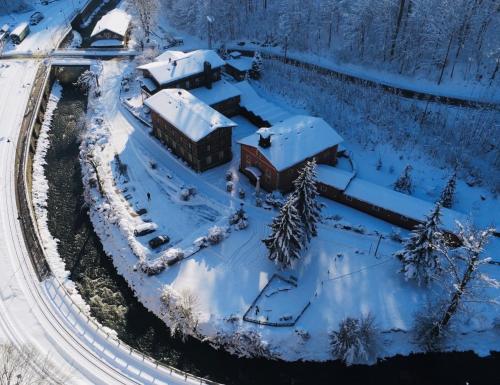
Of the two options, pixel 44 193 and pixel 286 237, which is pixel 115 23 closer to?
pixel 44 193

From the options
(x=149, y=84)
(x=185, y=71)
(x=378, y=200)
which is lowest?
(x=378, y=200)

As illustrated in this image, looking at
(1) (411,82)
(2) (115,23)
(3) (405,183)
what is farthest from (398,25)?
(2) (115,23)

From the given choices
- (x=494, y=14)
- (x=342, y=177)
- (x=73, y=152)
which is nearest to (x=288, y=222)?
(x=342, y=177)

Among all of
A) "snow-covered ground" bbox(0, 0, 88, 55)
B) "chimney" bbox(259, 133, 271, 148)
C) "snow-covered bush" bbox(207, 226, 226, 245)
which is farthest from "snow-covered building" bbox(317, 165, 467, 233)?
"snow-covered ground" bbox(0, 0, 88, 55)

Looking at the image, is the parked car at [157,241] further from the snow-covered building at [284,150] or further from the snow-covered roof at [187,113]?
the snow-covered building at [284,150]

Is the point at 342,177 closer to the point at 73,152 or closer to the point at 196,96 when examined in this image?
the point at 196,96

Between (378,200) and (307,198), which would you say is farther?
(378,200)

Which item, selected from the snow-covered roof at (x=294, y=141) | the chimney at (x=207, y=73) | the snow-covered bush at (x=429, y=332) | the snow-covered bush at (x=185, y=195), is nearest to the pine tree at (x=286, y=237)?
the snow-covered roof at (x=294, y=141)
